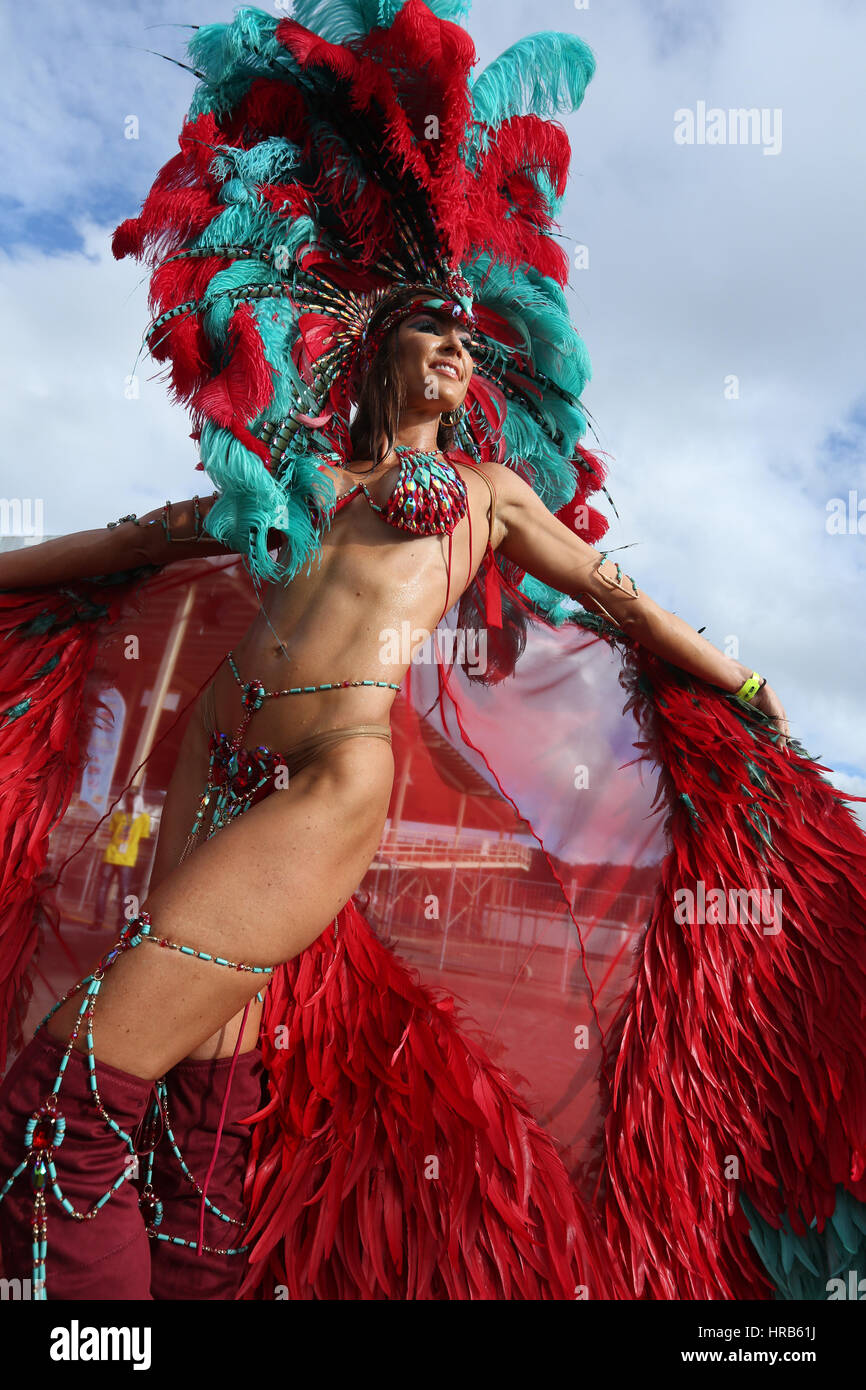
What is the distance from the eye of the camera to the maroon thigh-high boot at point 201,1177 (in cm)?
191

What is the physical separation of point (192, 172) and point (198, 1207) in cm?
242

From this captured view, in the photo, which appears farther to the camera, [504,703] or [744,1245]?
[504,703]

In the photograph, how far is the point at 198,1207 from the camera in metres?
1.95

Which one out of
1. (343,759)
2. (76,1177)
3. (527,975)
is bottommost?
(76,1177)

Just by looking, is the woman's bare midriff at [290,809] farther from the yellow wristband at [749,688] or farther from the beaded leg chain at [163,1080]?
the yellow wristband at [749,688]

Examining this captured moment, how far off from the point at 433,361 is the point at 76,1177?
191cm

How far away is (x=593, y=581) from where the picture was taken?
7.40 feet

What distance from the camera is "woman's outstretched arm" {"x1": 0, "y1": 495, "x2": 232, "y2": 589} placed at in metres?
2.26

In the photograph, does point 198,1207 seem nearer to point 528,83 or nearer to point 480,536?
point 480,536

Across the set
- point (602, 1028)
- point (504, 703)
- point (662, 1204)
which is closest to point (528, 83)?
point (504, 703)

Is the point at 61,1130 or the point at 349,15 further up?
the point at 349,15

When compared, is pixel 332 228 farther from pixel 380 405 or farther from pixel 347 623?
pixel 347 623

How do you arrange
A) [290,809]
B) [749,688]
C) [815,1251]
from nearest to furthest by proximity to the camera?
[290,809]
[815,1251]
[749,688]

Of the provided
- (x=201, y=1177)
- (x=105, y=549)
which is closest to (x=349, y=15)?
(x=105, y=549)
